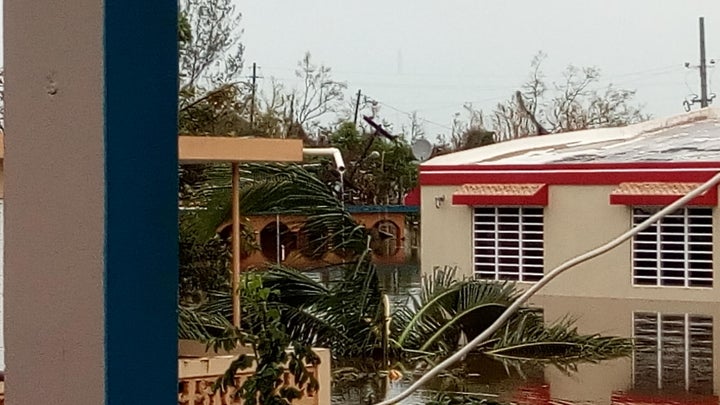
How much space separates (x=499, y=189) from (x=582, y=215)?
44.4 inches

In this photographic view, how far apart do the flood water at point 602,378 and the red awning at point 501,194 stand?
11.9ft

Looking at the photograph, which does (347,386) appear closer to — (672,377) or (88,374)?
(672,377)

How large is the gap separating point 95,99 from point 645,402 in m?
6.73

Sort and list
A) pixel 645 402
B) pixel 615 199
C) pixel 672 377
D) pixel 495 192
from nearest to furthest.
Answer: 1. pixel 645 402
2. pixel 672 377
3. pixel 615 199
4. pixel 495 192

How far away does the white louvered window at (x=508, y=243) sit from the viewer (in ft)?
49.8

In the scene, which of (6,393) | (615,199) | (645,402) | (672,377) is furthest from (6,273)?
(615,199)

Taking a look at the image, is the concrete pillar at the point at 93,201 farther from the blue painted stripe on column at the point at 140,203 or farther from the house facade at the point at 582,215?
the house facade at the point at 582,215

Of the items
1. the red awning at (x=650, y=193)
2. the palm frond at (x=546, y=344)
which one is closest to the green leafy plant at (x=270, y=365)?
the palm frond at (x=546, y=344)

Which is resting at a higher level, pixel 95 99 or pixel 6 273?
pixel 95 99

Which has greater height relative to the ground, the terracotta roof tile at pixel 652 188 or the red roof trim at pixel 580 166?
the red roof trim at pixel 580 166

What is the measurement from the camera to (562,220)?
14.8 m

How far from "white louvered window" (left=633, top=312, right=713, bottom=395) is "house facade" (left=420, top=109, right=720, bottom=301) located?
5.73 feet

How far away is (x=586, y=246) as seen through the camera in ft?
47.5

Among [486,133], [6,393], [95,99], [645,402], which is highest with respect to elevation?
[486,133]
